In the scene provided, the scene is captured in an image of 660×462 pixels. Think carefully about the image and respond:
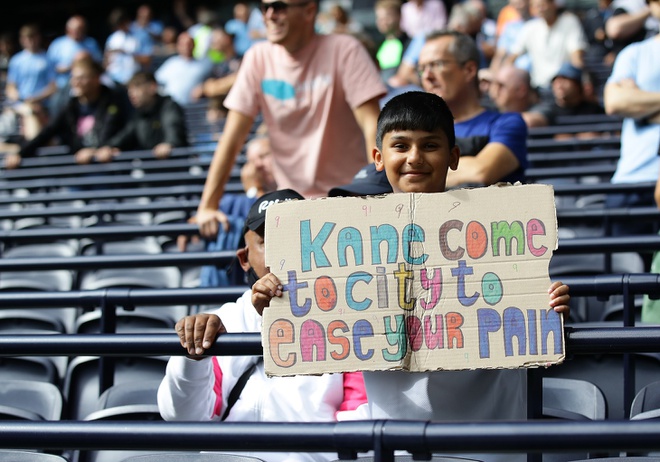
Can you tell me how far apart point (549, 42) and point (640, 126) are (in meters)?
4.32

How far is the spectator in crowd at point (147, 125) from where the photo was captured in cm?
788

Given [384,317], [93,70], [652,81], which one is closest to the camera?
[384,317]

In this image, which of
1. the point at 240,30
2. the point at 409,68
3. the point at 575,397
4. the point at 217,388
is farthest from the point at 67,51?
the point at 575,397

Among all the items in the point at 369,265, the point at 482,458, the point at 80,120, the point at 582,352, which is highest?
the point at 80,120

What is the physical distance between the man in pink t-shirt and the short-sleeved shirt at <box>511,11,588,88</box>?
4.79 meters

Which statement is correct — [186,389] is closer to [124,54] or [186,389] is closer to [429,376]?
[429,376]

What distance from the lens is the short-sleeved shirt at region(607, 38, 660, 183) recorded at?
15.4ft

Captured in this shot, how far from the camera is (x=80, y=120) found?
323 inches

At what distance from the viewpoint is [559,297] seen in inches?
85.9

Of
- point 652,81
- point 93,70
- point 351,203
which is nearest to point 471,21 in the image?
point 93,70

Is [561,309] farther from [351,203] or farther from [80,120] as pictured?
[80,120]

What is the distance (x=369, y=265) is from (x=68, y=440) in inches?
29.8

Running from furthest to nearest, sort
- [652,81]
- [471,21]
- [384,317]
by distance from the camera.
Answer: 1. [471,21]
2. [652,81]
3. [384,317]

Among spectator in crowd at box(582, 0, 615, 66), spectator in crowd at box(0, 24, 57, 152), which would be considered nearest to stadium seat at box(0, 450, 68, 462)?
spectator in crowd at box(582, 0, 615, 66)
